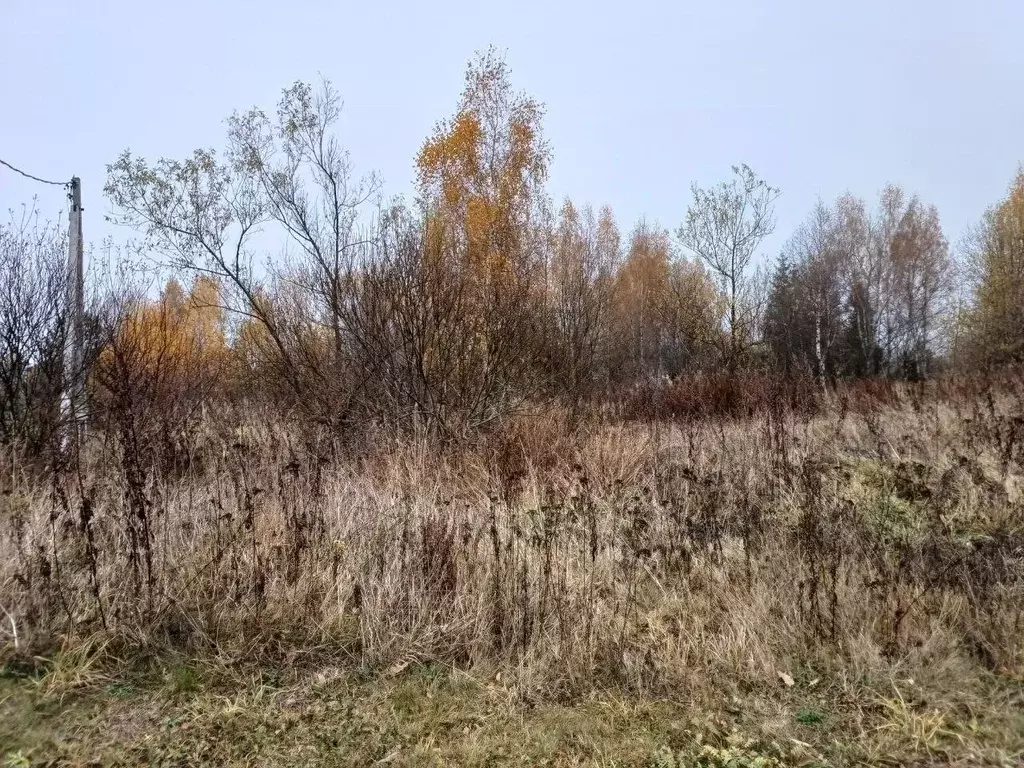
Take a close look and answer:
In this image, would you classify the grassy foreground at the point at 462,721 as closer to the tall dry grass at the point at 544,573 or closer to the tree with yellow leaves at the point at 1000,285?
the tall dry grass at the point at 544,573

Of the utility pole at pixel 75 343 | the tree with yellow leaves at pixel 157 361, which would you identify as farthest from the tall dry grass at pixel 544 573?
the utility pole at pixel 75 343

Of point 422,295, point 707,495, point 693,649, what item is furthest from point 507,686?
point 422,295

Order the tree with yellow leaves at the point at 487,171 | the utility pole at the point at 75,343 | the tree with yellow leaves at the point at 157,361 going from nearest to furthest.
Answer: the tree with yellow leaves at the point at 157,361, the utility pole at the point at 75,343, the tree with yellow leaves at the point at 487,171

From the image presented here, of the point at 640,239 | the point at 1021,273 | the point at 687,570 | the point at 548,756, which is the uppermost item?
the point at 640,239

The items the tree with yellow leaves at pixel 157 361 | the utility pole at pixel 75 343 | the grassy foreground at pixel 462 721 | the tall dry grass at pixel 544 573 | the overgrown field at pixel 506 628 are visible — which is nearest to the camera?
the grassy foreground at pixel 462 721

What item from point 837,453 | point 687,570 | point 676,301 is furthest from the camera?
point 676,301

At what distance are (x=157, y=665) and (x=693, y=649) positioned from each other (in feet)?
8.71

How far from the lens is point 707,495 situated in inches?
197

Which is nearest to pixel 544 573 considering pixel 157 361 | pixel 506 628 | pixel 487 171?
pixel 506 628

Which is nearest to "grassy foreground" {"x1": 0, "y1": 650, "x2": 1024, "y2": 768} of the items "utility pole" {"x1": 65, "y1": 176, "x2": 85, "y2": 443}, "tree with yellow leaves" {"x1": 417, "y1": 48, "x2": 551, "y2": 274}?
"utility pole" {"x1": 65, "y1": 176, "x2": 85, "y2": 443}

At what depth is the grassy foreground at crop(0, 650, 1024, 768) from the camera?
220 centimetres

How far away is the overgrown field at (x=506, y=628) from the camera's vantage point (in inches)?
90.6

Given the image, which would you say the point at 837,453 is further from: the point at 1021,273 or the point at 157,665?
the point at 1021,273

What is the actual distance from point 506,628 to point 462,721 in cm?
67
